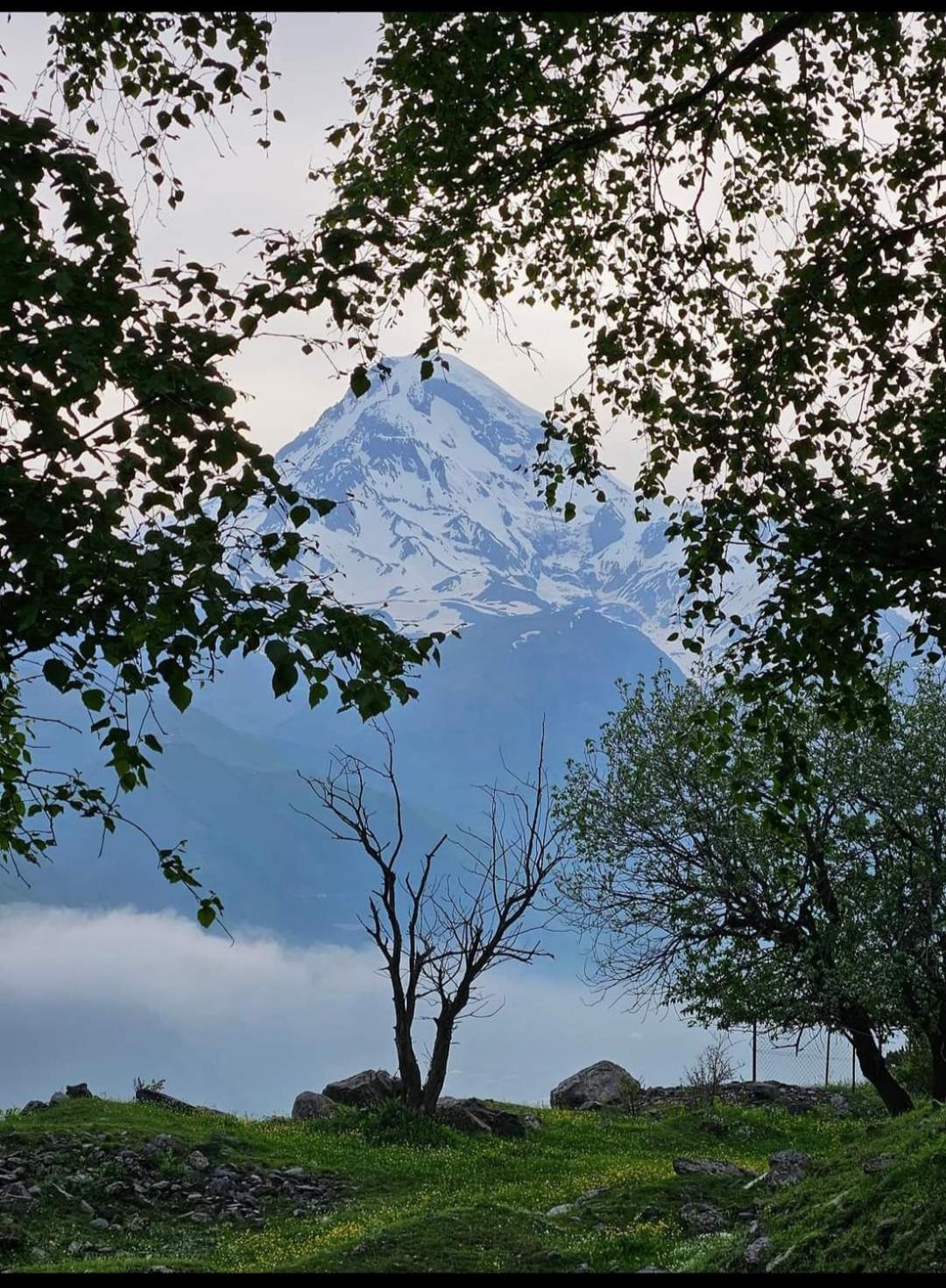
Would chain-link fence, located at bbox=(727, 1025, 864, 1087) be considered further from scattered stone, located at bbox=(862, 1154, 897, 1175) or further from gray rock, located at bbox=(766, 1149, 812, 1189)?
scattered stone, located at bbox=(862, 1154, 897, 1175)

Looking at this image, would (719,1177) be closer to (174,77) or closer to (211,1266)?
(211,1266)

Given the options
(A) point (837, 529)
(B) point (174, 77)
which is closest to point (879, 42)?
(A) point (837, 529)

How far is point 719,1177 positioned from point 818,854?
6340mm

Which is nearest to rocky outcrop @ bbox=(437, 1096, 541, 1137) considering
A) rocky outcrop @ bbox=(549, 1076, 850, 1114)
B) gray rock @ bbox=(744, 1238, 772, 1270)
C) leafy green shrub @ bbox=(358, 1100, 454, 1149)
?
leafy green shrub @ bbox=(358, 1100, 454, 1149)

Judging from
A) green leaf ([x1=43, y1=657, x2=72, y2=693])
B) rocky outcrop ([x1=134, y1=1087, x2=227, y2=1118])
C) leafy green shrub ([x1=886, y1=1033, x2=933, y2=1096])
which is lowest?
rocky outcrop ([x1=134, y1=1087, x2=227, y2=1118])

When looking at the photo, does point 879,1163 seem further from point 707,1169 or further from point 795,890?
point 795,890

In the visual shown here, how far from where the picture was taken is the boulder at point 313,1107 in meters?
25.8

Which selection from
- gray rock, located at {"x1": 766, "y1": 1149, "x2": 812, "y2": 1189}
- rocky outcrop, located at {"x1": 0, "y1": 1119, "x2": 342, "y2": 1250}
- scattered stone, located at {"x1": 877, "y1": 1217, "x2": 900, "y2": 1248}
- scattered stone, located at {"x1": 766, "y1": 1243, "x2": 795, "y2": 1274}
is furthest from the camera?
rocky outcrop, located at {"x1": 0, "y1": 1119, "x2": 342, "y2": 1250}

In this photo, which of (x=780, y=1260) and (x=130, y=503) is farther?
(x=780, y=1260)

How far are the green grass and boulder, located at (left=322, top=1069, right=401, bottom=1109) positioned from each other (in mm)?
2326

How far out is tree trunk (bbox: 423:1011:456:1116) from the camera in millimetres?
24219

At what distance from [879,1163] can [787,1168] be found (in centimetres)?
410

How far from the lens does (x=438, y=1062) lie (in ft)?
80.1

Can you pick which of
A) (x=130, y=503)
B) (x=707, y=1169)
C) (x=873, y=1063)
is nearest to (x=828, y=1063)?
(x=873, y=1063)
